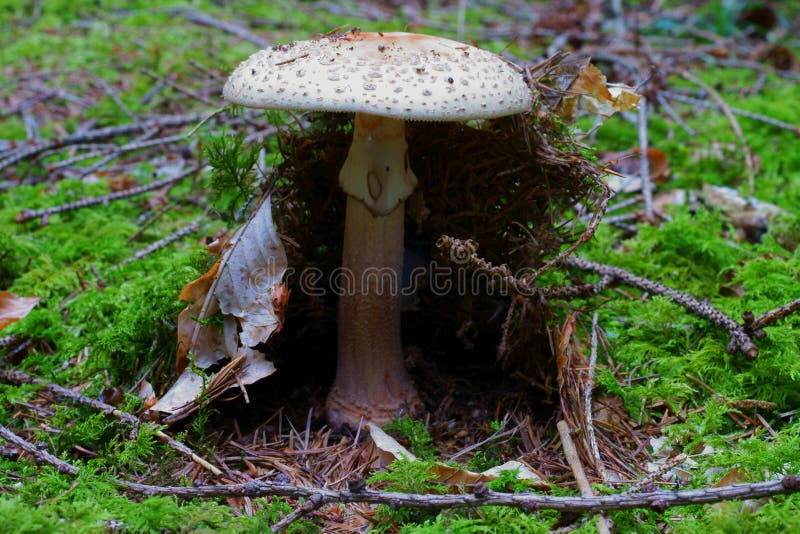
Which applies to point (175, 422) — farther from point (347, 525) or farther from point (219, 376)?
point (347, 525)

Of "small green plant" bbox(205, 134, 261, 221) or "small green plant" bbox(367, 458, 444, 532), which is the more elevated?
"small green plant" bbox(205, 134, 261, 221)

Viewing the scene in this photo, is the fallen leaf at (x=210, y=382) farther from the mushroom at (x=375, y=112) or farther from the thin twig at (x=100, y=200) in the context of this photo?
the thin twig at (x=100, y=200)

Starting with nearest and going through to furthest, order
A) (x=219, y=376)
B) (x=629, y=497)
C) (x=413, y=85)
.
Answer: (x=629, y=497) → (x=413, y=85) → (x=219, y=376)

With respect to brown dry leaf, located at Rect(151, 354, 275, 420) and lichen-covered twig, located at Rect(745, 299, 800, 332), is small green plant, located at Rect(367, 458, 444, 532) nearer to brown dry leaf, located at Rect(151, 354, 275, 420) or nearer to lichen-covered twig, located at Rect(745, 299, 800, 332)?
brown dry leaf, located at Rect(151, 354, 275, 420)

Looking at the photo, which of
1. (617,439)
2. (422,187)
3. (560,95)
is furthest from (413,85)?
(617,439)

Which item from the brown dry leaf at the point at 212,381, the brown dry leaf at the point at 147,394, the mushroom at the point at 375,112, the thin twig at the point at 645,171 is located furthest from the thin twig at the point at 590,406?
the brown dry leaf at the point at 147,394

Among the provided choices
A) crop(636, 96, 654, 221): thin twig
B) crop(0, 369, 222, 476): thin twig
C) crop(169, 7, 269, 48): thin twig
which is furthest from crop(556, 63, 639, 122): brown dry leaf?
crop(169, 7, 269, 48): thin twig

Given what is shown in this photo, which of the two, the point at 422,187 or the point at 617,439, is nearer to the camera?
the point at 617,439
